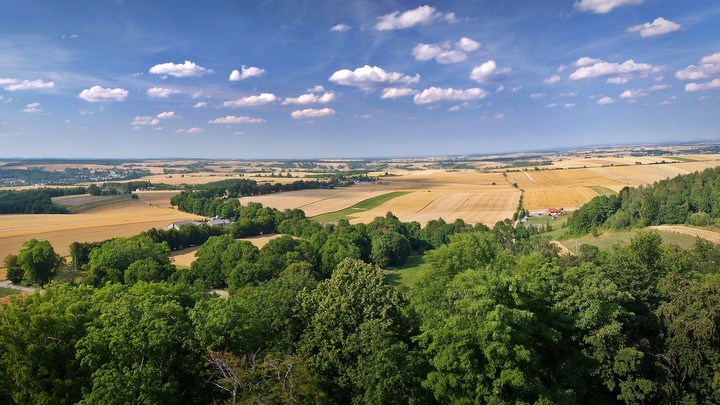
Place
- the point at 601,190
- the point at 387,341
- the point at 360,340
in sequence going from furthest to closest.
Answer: the point at 601,190
the point at 360,340
the point at 387,341

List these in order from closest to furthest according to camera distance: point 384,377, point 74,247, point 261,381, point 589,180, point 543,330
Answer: point 261,381, point 384,377, point 543,330, point 74,247, point 589,180

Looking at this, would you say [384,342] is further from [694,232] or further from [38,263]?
[694,232]

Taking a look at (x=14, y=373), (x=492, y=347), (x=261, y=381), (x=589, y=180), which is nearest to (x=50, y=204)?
(x=14, y=373)

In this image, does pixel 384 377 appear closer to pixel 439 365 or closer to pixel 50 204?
pixel 439 365

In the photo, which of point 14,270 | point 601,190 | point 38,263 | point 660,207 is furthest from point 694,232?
point 14,270

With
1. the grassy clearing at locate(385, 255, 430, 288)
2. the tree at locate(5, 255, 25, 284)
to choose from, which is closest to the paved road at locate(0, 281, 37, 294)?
the tree at locate(5, 255, 25, 284)

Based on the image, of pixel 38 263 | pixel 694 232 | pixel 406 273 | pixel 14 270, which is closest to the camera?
pixel 38 263

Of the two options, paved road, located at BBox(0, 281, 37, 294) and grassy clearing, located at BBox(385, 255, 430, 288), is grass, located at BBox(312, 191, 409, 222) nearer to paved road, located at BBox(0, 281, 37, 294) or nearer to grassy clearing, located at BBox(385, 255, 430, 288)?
grassy clearing, located at BBox(385, 255, 430, 288)
